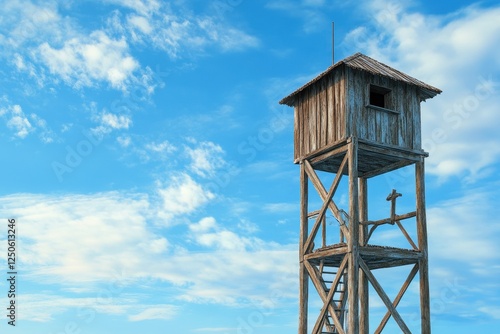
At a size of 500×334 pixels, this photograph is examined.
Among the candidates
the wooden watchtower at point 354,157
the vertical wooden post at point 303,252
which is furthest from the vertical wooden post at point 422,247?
the vertical wooden post at point 303,252

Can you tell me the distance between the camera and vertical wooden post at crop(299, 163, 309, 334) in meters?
21.8

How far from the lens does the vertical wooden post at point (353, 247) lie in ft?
62.4

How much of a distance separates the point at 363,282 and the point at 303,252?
9.29 ft

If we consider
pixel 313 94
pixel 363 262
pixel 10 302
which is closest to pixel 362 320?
pixel 363 262

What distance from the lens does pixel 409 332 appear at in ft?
68.5

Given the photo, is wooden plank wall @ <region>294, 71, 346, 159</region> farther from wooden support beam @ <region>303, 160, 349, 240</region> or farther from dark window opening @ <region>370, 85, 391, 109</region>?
dark window opening @ <region>370, 85, 391, 109</region>

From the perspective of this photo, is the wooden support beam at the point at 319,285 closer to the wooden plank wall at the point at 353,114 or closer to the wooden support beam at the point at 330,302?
the wooden support beam at the point at 330,302

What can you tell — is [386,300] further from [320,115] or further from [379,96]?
[379,96]

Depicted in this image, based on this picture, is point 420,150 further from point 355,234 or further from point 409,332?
point 409,332

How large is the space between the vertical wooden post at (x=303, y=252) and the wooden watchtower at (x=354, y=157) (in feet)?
0.10

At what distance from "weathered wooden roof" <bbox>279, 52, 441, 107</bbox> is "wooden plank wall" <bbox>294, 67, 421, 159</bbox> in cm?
23

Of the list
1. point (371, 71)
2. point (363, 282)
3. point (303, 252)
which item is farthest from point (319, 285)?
point (371, 71)

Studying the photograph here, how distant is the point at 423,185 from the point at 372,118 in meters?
2.72

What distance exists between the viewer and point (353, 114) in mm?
21016
